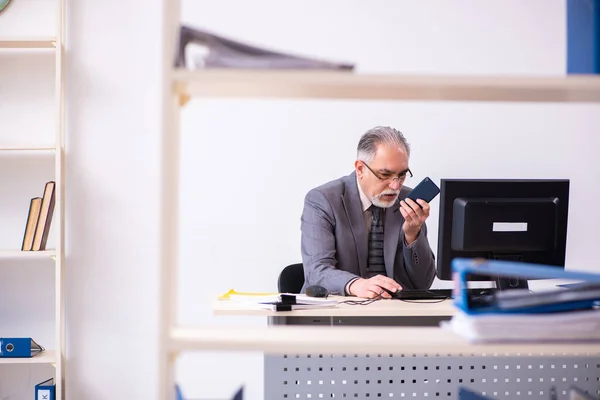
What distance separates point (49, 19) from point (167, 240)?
278 cm

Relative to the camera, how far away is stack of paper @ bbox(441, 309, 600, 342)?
1.16m

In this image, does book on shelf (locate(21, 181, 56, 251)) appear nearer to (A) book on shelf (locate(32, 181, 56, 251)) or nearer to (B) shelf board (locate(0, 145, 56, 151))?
(A) book on shelf (locate(32, 181, 56, 251))

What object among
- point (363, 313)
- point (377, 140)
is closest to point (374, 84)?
point (363, 313)

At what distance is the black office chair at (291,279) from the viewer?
109 inches

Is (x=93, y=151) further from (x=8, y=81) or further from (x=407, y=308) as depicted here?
(x=407, y=308)

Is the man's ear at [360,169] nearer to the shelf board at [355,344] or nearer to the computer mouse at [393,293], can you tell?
the computer mouse at [393,293]

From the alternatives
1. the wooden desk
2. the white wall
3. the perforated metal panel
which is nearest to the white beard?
the wooden desk

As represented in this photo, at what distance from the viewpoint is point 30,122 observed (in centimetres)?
352

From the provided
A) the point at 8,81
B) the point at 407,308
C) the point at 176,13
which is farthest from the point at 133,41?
the point at 176,13

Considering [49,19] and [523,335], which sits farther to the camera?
[49,19]

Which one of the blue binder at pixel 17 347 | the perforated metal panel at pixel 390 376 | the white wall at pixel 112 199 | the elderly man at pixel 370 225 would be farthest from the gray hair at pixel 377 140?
the blue binder at pixel 17 347

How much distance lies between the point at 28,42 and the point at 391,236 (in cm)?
193

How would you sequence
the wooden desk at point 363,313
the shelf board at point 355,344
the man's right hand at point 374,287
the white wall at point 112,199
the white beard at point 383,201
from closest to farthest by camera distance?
the shelf board at point 355,344, the wooden desk at point 363,313, the man's right hand at point 374,287, the white beard at point 383,201, the white wall at point 112,199

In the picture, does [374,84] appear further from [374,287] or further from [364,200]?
[364,200]
